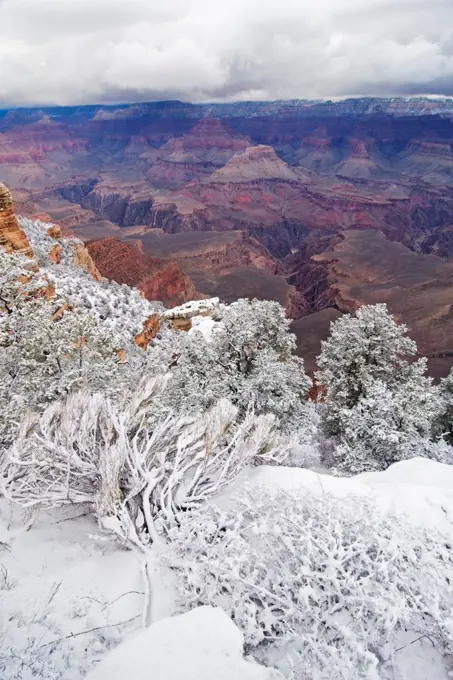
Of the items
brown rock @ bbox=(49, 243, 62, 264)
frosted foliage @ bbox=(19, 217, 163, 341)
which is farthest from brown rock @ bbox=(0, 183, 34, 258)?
brown rock @ bbox=(49, 243, 62, 264)

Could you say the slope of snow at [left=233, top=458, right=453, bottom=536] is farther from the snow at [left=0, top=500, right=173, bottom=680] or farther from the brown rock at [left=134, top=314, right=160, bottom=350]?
the brown rock at [left=134, top=314, right=160, bottom=350]

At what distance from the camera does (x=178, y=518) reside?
6922 millimetres

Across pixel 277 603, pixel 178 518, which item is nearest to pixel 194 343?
pixel 178 518

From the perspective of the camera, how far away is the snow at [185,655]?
438 cm

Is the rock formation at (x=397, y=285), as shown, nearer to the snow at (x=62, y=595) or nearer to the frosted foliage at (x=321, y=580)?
the frosted foliage at (x=321, y=580)

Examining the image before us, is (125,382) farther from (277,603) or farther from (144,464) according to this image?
(277,603)

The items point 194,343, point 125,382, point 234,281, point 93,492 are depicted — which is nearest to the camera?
point 93,492

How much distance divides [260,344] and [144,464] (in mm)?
8200

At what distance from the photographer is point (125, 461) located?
8.19 metres

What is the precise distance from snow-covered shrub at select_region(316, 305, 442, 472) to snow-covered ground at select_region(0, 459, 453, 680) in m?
3.55

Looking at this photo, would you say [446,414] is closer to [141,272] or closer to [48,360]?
[48,360]

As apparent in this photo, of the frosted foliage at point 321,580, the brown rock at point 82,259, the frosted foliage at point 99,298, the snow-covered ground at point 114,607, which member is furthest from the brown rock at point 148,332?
the frosted foliage at point 321,580

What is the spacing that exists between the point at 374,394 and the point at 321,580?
8.30m

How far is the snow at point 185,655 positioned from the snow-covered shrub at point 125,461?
1920 millimetres
